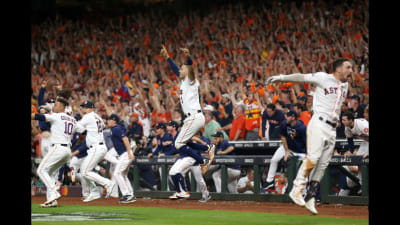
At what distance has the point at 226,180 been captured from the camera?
41.8 ft

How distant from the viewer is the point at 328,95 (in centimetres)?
777

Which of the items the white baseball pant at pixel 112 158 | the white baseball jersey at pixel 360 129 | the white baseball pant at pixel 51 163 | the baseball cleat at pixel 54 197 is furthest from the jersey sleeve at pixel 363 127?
the white baseball pant at pixel 112 158

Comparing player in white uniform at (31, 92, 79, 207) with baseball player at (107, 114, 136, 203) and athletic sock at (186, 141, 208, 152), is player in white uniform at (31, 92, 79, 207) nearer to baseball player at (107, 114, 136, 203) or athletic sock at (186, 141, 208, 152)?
baseball player at (107, 114, 136, 203)

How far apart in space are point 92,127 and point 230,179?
Answer: 3241 mm

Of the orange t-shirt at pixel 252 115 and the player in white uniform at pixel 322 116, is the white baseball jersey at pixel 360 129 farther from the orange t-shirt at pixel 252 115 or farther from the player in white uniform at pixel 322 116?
the orange t-shirt at pixel 252 115

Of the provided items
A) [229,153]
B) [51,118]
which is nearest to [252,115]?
[229,153]

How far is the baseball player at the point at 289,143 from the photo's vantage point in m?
11.1

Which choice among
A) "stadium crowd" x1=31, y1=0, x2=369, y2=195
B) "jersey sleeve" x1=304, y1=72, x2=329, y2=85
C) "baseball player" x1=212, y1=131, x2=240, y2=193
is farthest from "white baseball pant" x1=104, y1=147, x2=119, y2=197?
"jersey sleeve" x1=304, y1=72, x2=329, y2=85

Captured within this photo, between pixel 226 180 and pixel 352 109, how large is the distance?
313 centimetres

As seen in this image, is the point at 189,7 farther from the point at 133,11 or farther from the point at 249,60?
the point at 249,60

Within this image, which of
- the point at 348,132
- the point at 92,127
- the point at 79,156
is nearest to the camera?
the point at 348,132

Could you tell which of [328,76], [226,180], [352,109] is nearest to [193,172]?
[226,180]

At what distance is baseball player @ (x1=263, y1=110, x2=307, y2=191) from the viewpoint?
11.1 m

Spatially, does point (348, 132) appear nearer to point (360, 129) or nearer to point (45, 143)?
point (360, 129)
